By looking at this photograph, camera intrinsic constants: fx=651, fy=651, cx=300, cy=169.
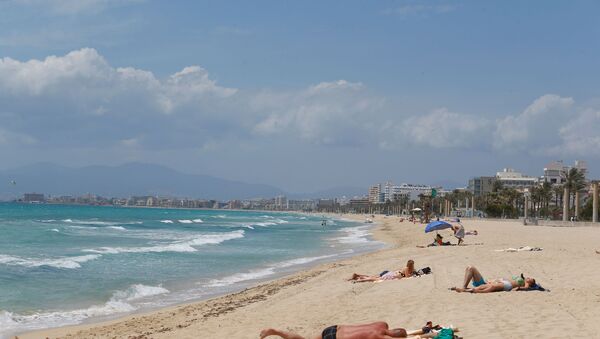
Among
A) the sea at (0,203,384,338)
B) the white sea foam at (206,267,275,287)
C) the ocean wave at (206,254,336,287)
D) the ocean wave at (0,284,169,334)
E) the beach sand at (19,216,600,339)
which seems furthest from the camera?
the ocean wave at (206,254,336,287)

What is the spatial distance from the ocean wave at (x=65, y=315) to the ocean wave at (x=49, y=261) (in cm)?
760

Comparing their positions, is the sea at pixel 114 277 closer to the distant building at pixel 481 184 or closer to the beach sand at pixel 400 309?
the beach sand at pixel 400 309

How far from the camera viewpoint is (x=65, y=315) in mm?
13805

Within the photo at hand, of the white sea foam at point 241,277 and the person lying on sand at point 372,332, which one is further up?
the person lying on sand at point 372,332

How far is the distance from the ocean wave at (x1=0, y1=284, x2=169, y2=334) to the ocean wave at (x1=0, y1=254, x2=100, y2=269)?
760 cm

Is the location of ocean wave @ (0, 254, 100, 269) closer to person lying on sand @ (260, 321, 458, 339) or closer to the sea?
the sea

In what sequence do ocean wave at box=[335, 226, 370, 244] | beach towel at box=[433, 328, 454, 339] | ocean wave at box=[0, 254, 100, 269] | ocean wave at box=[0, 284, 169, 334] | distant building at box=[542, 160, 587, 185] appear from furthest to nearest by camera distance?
distant building at box=[542, 160, 587, 185] → ocean wave at box=[335, 226, 370, 244] → ocean wave at box=[0, 254, 100, 269] → ocean wave at box=[0, 284, 169, 334] → beach towel at box=[433, 328, 454, 339]

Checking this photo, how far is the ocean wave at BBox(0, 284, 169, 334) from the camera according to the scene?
12648 mm

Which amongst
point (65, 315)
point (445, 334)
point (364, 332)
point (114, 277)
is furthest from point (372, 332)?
point (114, 277)

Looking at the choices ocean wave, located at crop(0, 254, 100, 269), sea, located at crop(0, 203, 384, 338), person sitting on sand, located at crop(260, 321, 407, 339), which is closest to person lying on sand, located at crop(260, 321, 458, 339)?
person sitting on sand, located at crop(260, 321, 407, 339)

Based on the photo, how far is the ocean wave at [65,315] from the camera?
12.6 metres

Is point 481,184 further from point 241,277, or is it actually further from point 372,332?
point 372,332

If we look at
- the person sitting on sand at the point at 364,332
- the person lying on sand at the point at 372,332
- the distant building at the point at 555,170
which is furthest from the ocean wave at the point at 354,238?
the distant building at the point at 555,170

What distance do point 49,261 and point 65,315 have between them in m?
12.3
